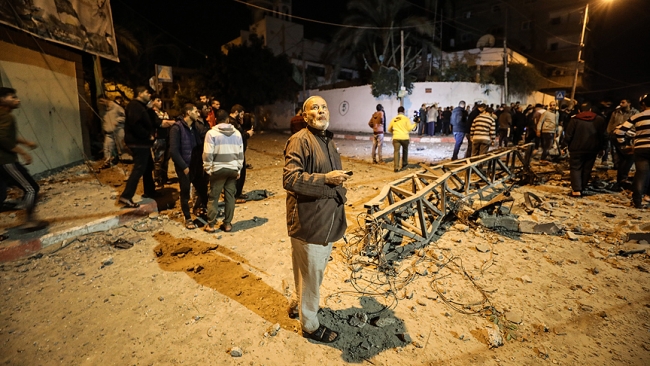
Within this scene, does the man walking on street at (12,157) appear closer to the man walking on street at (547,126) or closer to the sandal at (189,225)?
the sandal at (189,225)

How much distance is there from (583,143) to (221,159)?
6934 millimetres

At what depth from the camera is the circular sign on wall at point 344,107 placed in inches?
985

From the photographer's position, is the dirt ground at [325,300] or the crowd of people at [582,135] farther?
the crowd of people at [582,135]

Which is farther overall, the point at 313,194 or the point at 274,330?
the point at 274,330

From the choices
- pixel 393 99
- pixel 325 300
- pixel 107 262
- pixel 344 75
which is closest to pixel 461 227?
pixel 325 300

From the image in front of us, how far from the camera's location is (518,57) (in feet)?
87.6

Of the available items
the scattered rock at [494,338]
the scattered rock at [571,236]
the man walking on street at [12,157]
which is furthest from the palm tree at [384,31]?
the scattered rock at [494,338]

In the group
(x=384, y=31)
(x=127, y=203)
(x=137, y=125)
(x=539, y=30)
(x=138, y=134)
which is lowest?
(x=127, y=203)

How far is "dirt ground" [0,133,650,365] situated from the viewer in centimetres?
266

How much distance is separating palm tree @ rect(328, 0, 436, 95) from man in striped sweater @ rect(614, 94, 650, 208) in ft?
56.6

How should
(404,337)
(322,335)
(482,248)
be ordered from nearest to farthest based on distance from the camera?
(322,335)
(404,337)
(482,248)

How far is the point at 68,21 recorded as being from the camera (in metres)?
7.34

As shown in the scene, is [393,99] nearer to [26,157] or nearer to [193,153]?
[193,153]

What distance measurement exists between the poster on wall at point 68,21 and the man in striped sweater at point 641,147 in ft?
37.0
